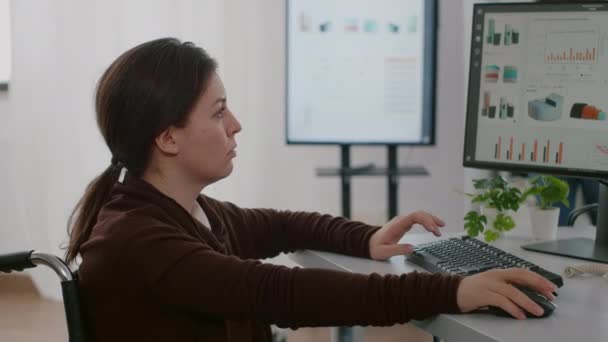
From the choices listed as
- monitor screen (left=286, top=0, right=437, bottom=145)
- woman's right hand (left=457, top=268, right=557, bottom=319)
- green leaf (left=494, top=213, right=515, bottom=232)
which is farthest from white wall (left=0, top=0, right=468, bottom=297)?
woman's right hand (left=457, top=268, right=557, bottom=319)

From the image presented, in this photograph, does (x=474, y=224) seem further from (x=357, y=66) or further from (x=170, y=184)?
(x=357, y=66)

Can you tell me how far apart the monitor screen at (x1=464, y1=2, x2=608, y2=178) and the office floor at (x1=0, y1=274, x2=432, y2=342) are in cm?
144

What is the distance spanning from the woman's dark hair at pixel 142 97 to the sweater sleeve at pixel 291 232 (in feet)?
0.99

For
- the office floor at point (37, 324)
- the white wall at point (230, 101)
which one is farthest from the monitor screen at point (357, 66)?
the office floor at point (37, 324)

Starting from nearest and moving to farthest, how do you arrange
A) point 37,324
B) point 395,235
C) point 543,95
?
1. point 395,235
2. point 543,95
3. point 37,324

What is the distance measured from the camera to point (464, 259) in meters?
1.36

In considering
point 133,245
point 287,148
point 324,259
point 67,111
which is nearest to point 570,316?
point 324,259

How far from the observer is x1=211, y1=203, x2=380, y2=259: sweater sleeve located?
1498 millimetres

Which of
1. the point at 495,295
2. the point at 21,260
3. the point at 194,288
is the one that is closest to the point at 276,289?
the point at 194,288

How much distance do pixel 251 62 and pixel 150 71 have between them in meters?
2.09

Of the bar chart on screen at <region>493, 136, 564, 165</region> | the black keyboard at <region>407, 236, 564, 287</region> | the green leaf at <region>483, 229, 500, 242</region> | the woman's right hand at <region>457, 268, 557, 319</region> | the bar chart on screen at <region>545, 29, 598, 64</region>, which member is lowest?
the green leaf at <region>483, 229, 500, 242</region>

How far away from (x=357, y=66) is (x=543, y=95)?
1159mm

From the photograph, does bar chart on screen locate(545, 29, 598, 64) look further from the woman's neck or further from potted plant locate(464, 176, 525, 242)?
the woman's neck

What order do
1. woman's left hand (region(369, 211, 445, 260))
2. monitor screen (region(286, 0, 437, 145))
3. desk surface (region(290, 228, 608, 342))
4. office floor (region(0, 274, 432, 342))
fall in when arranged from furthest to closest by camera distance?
office floor (region(0, 274, 432, 342)) < monitor screen (region(286, 0, 437, 145)) < woman's left hand (region(369, 211, 445, 260)) < desk surface (region(290, 228, 608, 342))
